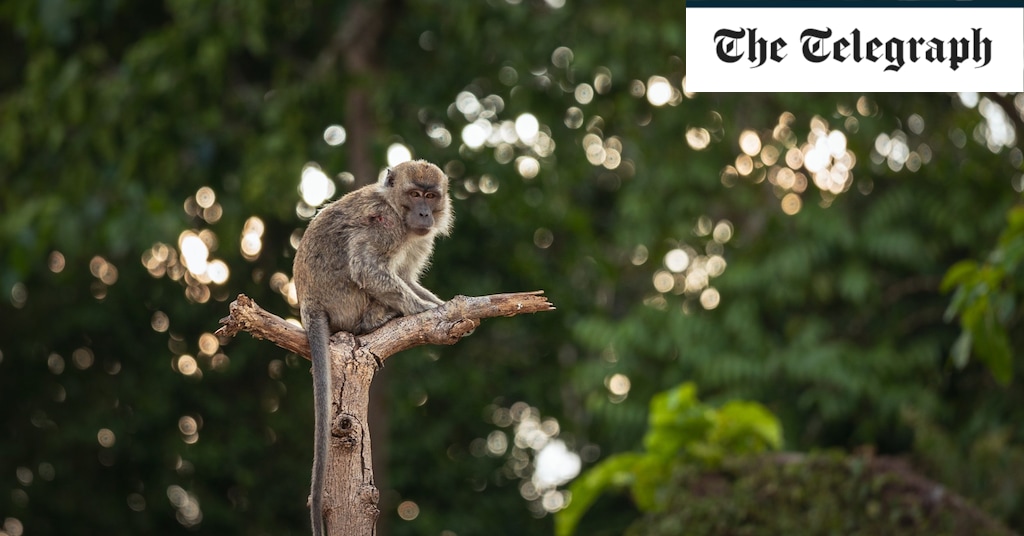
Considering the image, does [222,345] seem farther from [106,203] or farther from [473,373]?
[106,203]

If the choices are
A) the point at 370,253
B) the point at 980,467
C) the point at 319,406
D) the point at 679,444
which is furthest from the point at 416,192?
the point at 980,467

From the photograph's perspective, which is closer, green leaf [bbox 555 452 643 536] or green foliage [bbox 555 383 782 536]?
green foliage [bbox 555 383 782 536]

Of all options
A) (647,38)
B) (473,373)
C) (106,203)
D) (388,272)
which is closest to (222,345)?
(473,373)

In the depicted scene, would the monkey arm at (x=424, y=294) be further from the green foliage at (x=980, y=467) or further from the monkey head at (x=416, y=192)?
the green foliage at (x=980, y=467)

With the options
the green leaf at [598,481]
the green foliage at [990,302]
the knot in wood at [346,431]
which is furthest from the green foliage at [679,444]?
the knot in wood at [346,431]

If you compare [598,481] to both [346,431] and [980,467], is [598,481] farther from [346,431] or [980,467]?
[346,431]

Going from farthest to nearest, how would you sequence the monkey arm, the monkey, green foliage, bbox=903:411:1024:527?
1. green foliage, bbox=903:411:1024:527
2. the monkey arm
3. the monkey

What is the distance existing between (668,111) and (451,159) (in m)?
2.24

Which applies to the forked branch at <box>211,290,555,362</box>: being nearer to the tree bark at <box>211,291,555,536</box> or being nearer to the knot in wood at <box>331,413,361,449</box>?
the tree bark at <box>211,291,555,536</box>

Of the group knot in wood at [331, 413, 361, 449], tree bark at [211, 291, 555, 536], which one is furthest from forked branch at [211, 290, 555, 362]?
knot in wood at [331, 413, 361, 449]

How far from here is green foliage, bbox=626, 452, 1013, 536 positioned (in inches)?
283

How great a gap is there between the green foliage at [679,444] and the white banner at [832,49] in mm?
3350

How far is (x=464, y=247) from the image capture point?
35.3 ft

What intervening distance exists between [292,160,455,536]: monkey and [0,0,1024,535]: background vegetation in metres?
3.54
